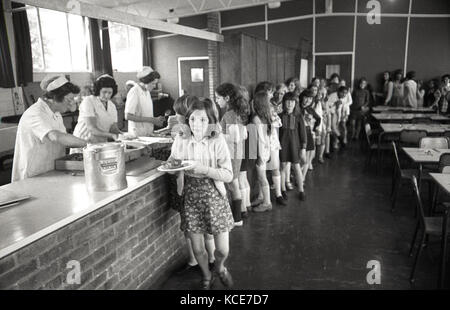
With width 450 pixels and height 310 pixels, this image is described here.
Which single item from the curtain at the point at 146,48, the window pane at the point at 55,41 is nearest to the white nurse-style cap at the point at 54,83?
the window pane at the point at 55,41

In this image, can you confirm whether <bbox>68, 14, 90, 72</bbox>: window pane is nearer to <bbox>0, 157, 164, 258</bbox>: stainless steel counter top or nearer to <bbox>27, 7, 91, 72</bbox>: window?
<bbox>27, 7, 91, 72</bbox>: window

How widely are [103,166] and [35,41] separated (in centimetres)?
792

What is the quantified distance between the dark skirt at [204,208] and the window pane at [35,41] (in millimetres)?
7744

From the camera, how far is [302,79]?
36.3 ft

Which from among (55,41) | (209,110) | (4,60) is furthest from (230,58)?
(55,41)

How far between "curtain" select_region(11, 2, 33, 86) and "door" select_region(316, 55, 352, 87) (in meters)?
7.82

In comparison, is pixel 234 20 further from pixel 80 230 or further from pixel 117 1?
pixel 80 230

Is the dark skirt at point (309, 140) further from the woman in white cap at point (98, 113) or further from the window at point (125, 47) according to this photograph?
the window at point (125, 47)

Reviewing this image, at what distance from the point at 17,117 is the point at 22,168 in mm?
5370

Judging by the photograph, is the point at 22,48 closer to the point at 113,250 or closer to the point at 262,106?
the point at 262,106

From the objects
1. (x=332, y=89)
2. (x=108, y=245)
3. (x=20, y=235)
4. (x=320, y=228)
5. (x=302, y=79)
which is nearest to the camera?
(x=20, y=235)

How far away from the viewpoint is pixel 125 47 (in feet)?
40.6

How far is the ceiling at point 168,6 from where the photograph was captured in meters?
8.94
